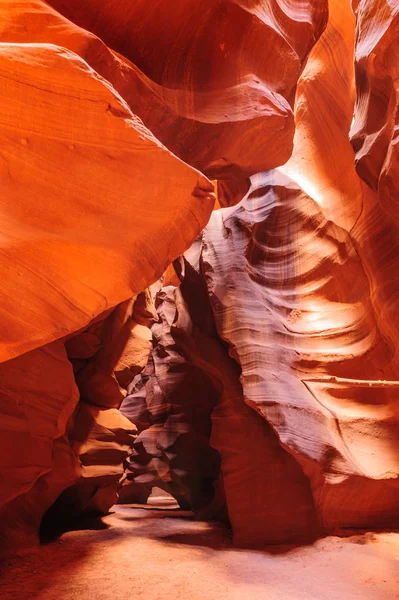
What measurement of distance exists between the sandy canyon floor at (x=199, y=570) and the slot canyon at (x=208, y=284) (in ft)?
0.14

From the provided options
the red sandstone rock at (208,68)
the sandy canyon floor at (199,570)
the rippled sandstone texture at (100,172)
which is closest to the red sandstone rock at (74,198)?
the rippled sandstone texture at (100,172)

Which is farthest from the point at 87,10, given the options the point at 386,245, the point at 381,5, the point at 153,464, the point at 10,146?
the point at 153,464

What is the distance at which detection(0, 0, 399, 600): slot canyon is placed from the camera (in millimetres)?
2703

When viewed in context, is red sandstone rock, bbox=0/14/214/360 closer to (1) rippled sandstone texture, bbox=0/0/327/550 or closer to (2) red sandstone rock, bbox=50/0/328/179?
(1) rippled sandstone texture, bbox=0/0/327/550

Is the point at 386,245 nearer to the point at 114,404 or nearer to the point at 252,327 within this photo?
the point at 252,327

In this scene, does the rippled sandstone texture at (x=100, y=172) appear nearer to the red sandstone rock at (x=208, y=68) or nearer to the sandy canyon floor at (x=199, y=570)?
the red sandstone rock at (x=208, y=68)

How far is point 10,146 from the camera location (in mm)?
2373

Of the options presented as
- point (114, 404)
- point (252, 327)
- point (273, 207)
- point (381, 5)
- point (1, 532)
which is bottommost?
point (1, 532)

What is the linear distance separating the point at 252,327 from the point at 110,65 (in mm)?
5000

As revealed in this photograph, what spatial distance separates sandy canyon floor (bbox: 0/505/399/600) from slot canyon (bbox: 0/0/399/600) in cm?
4

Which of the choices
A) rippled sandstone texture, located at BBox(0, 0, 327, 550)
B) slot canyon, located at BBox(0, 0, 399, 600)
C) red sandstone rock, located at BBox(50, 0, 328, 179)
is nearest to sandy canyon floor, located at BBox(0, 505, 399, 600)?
slot canyon, located at BBox(0, 0, 399, 600)

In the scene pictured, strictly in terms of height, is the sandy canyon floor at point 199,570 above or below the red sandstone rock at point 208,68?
below

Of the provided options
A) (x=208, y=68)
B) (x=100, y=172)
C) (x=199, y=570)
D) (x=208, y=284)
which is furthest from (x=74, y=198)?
(x=208, y=284)

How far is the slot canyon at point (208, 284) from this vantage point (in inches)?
106
